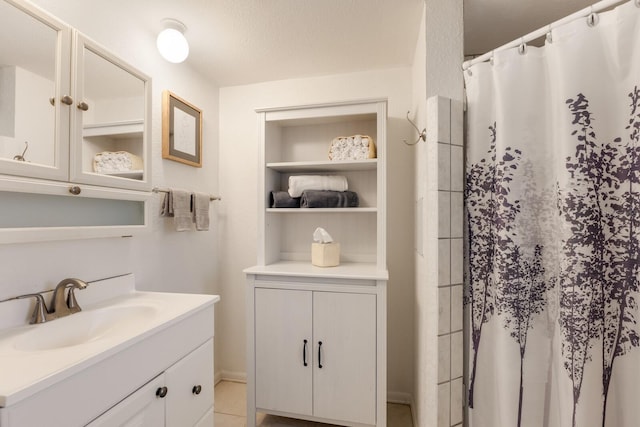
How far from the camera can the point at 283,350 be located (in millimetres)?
1754

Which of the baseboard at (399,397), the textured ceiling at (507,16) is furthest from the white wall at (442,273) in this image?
the baseboard at (399,397)

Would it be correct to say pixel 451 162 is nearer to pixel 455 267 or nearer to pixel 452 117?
pixel 452 117

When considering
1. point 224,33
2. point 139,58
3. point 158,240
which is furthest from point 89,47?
point 158,240

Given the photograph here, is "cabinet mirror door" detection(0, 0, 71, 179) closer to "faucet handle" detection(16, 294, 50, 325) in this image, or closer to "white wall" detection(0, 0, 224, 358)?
"white wall" detection(0, 0, 224, 358)

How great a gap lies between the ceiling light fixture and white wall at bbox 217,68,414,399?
0.62 m

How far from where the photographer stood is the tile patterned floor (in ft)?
6.09

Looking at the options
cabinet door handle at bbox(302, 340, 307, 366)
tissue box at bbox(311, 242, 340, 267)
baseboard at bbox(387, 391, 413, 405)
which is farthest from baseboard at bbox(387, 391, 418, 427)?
tissue box at bbox(311, 242, 340, 267)

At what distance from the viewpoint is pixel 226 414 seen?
1.95 m

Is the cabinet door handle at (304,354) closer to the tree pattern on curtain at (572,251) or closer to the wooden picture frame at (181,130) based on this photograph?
the tree pattern on curtain at (572,251)

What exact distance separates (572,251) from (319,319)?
3.95 ft

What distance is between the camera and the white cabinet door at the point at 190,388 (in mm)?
1101

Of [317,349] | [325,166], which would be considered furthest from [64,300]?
[325,166]

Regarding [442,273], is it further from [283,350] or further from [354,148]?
[283,350]

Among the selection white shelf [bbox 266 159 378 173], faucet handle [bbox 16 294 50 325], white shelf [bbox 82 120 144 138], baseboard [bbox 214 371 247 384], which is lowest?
baseboard [bbox 214 371 247 384]
